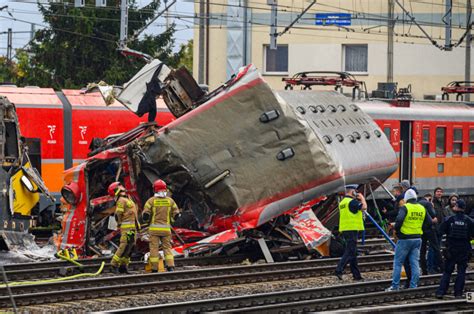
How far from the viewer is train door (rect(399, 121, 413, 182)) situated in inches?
1152

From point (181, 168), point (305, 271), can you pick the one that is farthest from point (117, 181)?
point (305, 271)

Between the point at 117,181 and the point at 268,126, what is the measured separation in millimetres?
2903

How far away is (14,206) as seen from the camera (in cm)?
2038

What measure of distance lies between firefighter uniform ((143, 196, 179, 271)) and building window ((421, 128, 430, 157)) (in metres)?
13.3

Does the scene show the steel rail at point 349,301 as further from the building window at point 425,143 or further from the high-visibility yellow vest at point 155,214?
the building window at point 425,143

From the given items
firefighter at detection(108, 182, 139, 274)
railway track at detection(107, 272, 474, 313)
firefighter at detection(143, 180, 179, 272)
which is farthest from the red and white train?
railway track at detection(107, 272, 474, 313)

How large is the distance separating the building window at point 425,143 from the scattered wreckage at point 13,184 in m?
12.4

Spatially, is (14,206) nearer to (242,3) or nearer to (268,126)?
(268,126)

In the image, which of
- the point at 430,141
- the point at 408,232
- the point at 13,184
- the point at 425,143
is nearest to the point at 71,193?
the point at 13,184

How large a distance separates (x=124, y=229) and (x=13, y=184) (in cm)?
364

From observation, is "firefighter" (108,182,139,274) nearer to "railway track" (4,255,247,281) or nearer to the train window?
"railway track" (4,255,247,281)

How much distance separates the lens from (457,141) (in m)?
30.9

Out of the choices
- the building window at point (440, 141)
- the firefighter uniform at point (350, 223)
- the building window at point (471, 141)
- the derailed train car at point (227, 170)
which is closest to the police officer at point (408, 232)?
the firefighter uniform at point (350, 223)

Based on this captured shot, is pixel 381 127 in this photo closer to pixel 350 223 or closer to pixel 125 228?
pixel 350 223
